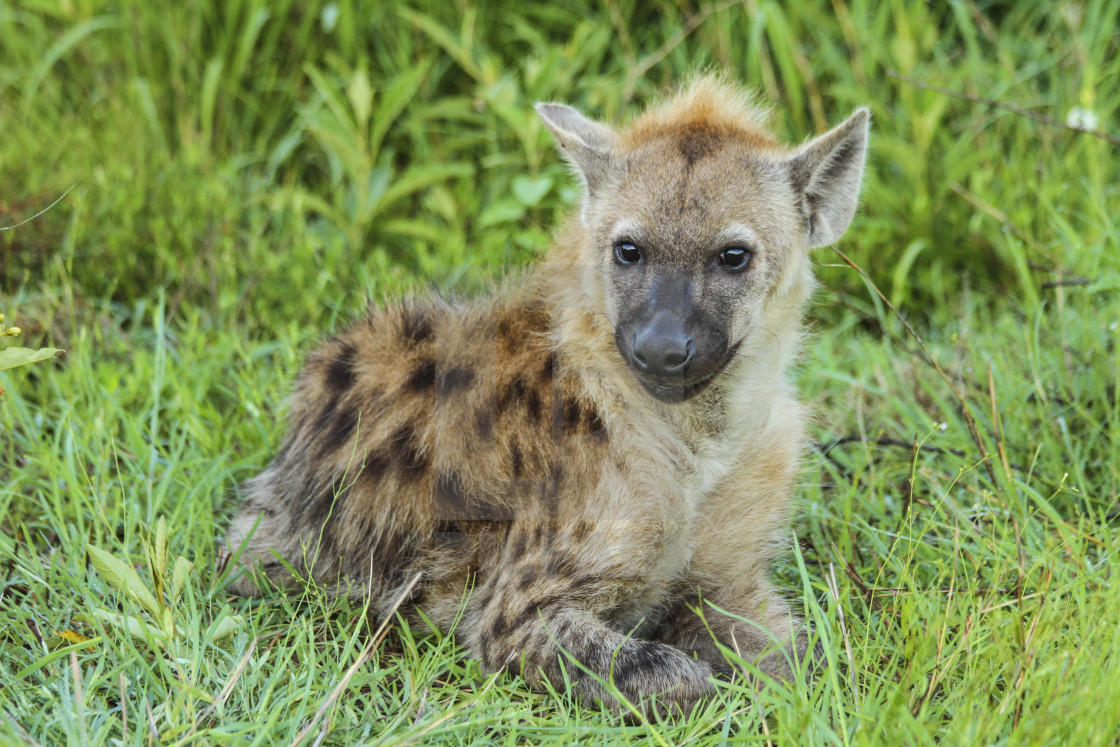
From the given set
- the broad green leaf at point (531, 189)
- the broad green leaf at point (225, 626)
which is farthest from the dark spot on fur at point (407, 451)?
A: the broad green leaf at point (531, 189)

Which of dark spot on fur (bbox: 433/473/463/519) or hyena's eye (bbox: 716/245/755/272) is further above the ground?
hyena's eye (bbox: 716/245/755/272)

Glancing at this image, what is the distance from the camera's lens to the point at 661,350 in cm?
253

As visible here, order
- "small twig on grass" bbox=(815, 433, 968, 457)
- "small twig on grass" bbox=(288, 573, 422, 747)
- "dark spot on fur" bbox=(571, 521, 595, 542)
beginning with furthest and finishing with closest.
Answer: "small twig on grass" bbox=(815, 433, 968, 457) → "dark spot on fur" bbox=(571, 521, 595, 542) → "small twig on grass" bbox=(288, 573, 422, 747)

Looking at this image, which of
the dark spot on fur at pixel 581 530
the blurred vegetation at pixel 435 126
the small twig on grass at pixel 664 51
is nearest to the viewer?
the dark spot on fur at pixel 581 530

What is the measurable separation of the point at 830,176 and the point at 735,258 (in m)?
0.45

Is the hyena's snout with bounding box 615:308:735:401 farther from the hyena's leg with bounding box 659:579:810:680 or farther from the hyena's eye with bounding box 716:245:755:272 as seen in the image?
the hyena's leg with bounding box 659:579:810:680

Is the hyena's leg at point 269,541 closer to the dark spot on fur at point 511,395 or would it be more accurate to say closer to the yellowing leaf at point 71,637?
the yellowing leaf at point 71,637

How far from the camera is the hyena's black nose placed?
253cm

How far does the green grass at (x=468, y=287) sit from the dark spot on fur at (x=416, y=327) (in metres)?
0.44

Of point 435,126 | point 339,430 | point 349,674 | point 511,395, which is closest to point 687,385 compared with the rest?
point 511,395

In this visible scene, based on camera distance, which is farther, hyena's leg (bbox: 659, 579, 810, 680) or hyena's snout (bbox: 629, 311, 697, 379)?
hyena's leg (bbox: 659, 579, 810, 680)

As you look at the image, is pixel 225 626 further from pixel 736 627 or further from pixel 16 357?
pixel 736 627

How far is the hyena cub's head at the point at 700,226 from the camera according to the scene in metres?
2.64

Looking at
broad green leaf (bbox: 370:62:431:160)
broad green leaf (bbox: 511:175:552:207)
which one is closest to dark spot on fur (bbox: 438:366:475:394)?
broad green leaf (bbox: 511:175:552:207)
